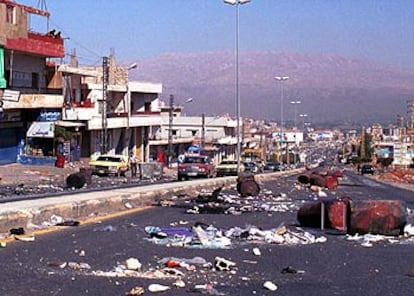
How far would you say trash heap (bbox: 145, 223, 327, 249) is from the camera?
11.4 metres

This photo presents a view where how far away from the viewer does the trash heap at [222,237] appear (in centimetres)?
1138

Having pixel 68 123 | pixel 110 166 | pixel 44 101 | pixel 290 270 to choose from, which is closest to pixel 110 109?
pixel 68 123

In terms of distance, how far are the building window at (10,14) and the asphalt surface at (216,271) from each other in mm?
48143

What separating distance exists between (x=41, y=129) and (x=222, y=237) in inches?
2202

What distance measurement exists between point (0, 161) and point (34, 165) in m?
3.17

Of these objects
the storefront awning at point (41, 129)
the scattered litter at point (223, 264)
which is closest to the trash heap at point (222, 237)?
the scattered litter at point (223, 264)

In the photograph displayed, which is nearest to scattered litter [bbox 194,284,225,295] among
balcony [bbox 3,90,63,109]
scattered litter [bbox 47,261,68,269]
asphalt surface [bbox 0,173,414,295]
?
asphalt surface [bbox 0,173,414,295]

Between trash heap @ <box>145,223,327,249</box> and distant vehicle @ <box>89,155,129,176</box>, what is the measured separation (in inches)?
1704

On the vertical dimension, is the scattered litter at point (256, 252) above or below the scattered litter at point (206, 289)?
below

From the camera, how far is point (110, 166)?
186 feet

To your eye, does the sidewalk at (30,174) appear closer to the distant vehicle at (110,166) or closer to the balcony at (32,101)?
the distant vehicle at (110,166)

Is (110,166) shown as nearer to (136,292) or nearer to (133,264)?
(133,264)

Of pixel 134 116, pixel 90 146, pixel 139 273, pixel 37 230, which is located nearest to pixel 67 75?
pixel 90 146

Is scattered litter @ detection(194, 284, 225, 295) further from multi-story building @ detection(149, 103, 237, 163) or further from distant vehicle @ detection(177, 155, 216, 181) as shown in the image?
multi-story building @ detection(149, 103, 237, 163)
